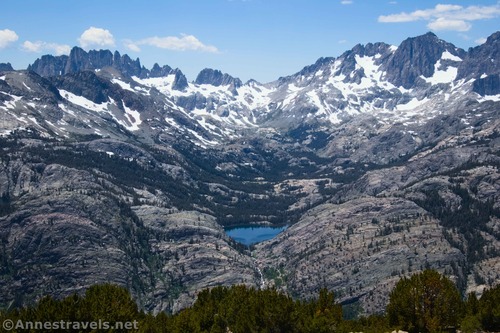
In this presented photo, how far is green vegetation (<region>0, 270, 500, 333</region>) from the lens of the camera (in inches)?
3750

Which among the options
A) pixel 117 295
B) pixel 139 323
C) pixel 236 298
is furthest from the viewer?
pixel 236 298

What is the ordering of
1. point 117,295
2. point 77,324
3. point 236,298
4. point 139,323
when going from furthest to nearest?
point 236,298, point 117,295, point 139,323, point 77,324

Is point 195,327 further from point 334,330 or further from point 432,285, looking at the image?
A: point 432,285

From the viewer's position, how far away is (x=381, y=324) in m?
111

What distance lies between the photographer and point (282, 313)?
3932 inches

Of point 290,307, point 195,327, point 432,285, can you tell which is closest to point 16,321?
point 195,327

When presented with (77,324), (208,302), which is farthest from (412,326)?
(77,324)

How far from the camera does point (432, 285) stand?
10494 cm

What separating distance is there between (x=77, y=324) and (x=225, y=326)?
32324mm

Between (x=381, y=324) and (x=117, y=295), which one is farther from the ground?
(x=117, y=295)

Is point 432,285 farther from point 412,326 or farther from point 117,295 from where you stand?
point 117,295

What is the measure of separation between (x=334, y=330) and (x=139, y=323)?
3741cm

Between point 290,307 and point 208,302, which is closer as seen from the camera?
point 290,307

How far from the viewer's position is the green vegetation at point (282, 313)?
95.2m
